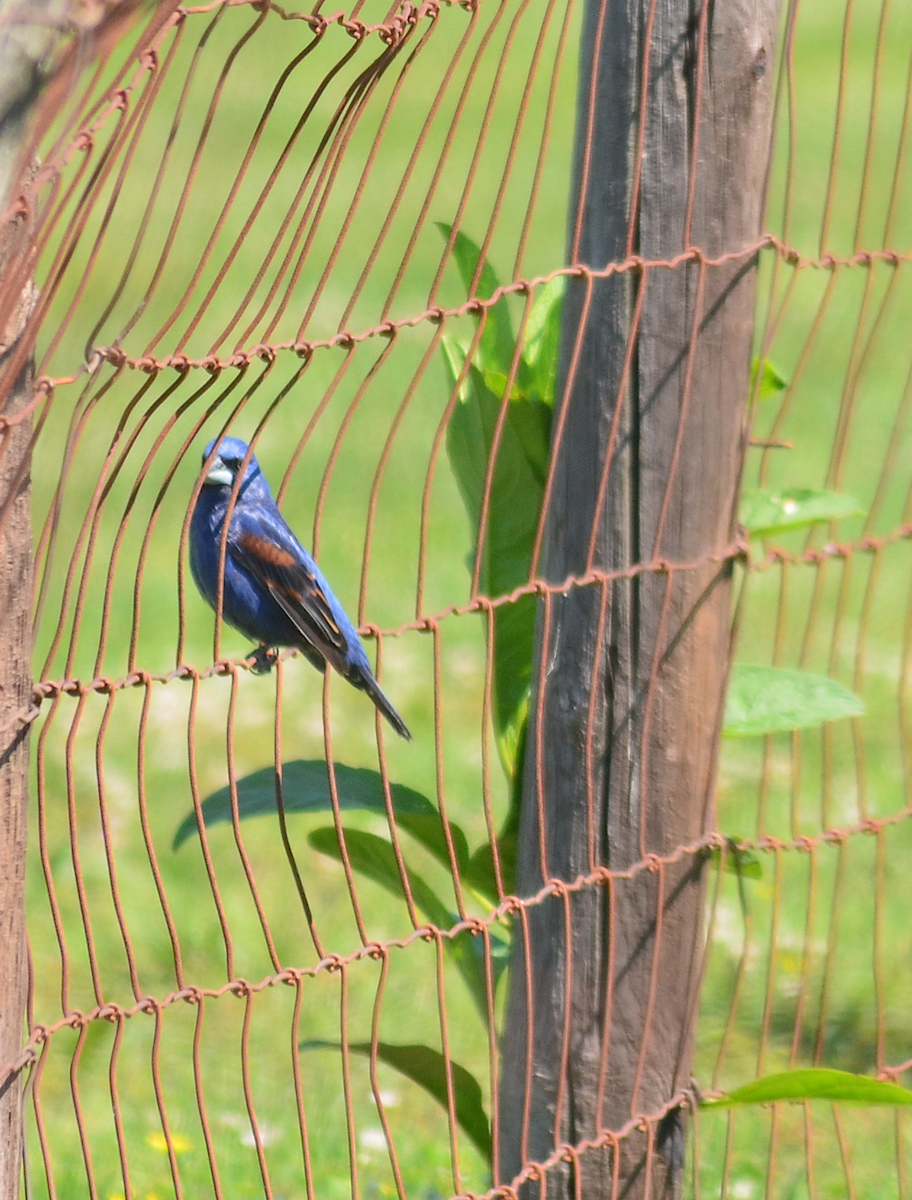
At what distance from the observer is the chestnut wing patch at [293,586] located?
2590 millimetres

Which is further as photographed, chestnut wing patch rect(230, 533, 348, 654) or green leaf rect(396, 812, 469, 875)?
chestnut wing patch rect(230, 533, 348, 654)

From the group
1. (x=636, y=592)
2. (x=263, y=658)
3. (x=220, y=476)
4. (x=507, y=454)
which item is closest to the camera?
(x=636, y=592)

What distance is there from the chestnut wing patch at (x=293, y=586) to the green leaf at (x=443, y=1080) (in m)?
0.68

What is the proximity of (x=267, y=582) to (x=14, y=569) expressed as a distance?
1160mm

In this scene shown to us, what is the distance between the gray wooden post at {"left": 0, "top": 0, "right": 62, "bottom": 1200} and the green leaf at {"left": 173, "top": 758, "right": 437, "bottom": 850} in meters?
0.61

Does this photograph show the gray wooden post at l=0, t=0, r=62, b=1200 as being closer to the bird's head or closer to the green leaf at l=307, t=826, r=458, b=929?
the green leaf at l=307, t=826, r=458, b=929

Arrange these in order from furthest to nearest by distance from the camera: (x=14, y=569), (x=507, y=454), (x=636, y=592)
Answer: (x=507, y=454), (x=636, y=592), (x=14, y=569)

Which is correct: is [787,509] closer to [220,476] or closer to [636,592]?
[636,592]

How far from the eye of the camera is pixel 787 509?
2.49m

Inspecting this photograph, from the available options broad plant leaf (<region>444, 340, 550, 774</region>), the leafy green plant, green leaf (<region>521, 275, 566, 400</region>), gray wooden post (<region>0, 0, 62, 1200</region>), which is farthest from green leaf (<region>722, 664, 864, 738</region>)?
gray wooden post (<region>0, 0, 62, 1200</region>)

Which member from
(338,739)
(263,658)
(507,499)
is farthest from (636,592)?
(338,739)

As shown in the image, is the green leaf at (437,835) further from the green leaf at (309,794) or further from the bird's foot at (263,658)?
the bird's foot at (263,658)

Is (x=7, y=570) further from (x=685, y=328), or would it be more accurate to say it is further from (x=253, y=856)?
(x=253, y=856)

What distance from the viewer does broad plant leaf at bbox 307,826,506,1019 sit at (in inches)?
93.2
